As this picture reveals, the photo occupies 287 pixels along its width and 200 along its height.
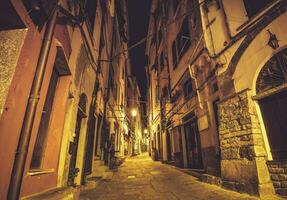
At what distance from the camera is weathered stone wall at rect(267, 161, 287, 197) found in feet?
12.7

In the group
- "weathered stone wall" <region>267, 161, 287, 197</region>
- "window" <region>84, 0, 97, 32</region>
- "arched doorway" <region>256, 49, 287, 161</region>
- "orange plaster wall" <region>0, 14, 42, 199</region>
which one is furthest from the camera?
"window" <region>84, 0, 97, 32</region>

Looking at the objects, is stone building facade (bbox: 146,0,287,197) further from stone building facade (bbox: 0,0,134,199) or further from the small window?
stone building facade (bbox: 0,0,134,199)

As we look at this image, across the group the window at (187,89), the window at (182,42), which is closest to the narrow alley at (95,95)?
the window at (187,89)

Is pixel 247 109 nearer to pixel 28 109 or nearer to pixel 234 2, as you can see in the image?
pixel 234 2

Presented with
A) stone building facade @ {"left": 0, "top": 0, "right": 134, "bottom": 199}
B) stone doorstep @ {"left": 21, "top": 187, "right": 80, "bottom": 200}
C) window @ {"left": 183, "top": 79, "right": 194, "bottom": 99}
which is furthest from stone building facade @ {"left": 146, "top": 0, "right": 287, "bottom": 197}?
stone building facade @ {"left": 0, "top": 0, "right": 134, "bottom": 199}

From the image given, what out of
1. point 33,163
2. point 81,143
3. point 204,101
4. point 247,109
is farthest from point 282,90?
point 81,143

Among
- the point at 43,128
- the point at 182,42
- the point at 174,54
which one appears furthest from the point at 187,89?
the point at 43,128

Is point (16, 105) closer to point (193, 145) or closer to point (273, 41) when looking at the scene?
point (273, 41)

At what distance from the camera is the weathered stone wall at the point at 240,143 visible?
4.33 metres

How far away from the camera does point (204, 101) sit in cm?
706

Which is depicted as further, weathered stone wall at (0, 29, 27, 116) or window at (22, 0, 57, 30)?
window at (22, 0, 57, 30)

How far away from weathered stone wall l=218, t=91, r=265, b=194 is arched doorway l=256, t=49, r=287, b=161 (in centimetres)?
25

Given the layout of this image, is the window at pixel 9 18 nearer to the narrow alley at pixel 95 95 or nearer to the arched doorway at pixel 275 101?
the narrow alley at pixel 95 95

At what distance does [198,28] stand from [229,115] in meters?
4.38
